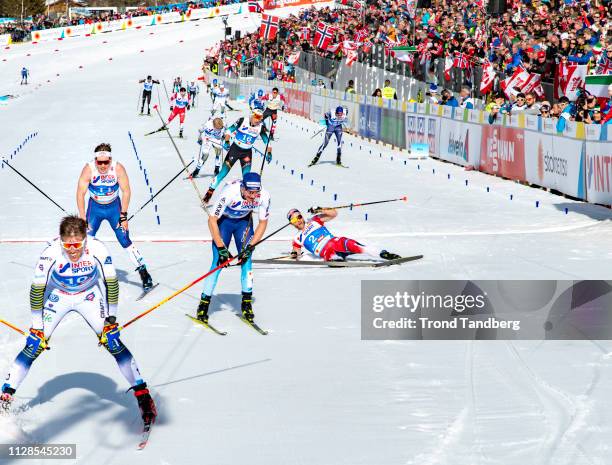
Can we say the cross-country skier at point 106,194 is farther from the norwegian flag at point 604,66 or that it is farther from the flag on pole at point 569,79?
the flag on pole at point 569,79

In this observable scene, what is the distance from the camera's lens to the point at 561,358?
9.05m

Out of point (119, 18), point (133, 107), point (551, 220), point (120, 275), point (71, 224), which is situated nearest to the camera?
point (71, 224)

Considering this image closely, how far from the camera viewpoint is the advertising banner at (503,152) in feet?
74.5

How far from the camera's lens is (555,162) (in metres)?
20.6

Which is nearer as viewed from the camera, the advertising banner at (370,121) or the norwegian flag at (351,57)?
the advertising banner at (370,121)

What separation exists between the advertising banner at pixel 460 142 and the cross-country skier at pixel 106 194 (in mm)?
15232

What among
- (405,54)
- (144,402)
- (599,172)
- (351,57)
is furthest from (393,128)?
(144,402)

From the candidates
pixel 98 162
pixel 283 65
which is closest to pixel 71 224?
→ pixel 98 162

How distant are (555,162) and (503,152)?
3.19 metres

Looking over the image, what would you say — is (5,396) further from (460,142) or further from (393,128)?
(393,128)

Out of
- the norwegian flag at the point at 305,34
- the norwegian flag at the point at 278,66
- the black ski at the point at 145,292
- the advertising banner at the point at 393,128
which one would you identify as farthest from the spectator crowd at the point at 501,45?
the black ski at the point at 145,292

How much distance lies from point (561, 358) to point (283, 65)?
1954 inches

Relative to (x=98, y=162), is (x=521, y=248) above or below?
below

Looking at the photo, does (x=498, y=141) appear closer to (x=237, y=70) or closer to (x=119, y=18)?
(x=237, y=70)
